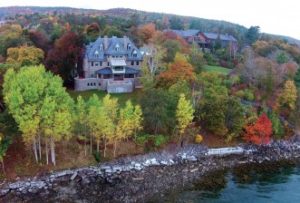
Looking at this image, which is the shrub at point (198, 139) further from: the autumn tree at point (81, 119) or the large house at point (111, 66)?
the large house at point (111, 66)

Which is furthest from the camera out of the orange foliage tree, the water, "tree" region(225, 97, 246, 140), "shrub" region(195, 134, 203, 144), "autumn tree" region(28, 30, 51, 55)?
"autumn tree" region(28, 30, 51, 55)

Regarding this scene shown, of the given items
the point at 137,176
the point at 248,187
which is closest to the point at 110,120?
the point at 137,176

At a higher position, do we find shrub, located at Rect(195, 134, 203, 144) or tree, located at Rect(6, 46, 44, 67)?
tree, located at Rect(6, 46, 44, 67)

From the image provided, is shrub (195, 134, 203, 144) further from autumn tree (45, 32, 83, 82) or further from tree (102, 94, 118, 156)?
autumn tree (45, 32, 83, 82)

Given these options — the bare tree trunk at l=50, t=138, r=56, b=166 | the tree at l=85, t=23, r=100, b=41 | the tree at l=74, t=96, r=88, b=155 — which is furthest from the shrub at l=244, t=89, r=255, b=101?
the bare tree trunk at l=50, t=138, r=56, b=166

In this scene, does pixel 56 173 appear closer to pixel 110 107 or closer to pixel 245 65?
pixel 110 107
